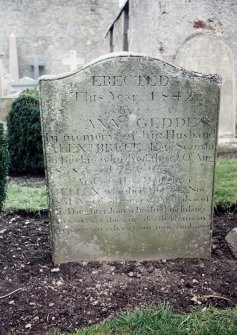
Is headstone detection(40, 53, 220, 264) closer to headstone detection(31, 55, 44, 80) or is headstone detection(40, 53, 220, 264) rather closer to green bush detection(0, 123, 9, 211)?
green bush detection(0, 123, 9, 211)

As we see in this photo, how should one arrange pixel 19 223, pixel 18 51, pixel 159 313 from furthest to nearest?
pixel 18 51 → pixel 19 223 → pixel 159 313

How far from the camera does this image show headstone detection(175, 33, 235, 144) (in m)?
7.19

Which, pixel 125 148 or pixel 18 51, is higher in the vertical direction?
pixel 18 51

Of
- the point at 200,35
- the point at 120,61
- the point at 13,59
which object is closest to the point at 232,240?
the point at 120,61

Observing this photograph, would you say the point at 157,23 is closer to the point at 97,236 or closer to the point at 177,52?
the point at 177,52

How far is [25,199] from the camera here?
5.15m

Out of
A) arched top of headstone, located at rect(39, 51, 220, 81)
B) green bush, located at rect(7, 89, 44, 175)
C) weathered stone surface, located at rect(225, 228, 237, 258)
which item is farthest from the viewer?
green bush, located at rect(7, 89, 44, 175)

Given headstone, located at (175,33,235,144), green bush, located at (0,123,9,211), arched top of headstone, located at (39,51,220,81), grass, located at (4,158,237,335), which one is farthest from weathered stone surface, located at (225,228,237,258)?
headstone, located at (175,33,235,144)

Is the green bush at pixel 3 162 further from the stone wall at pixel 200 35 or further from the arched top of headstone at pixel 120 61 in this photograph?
the stone wall at pixel 200 35

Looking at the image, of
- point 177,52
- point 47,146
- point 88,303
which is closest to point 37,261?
point 88,303

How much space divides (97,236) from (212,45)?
5003 mm

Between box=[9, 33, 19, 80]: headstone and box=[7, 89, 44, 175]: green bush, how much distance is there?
49.0 ft

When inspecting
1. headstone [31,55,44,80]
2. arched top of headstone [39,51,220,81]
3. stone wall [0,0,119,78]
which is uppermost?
stone wall [0,0,119,78]

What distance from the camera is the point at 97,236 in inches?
138
